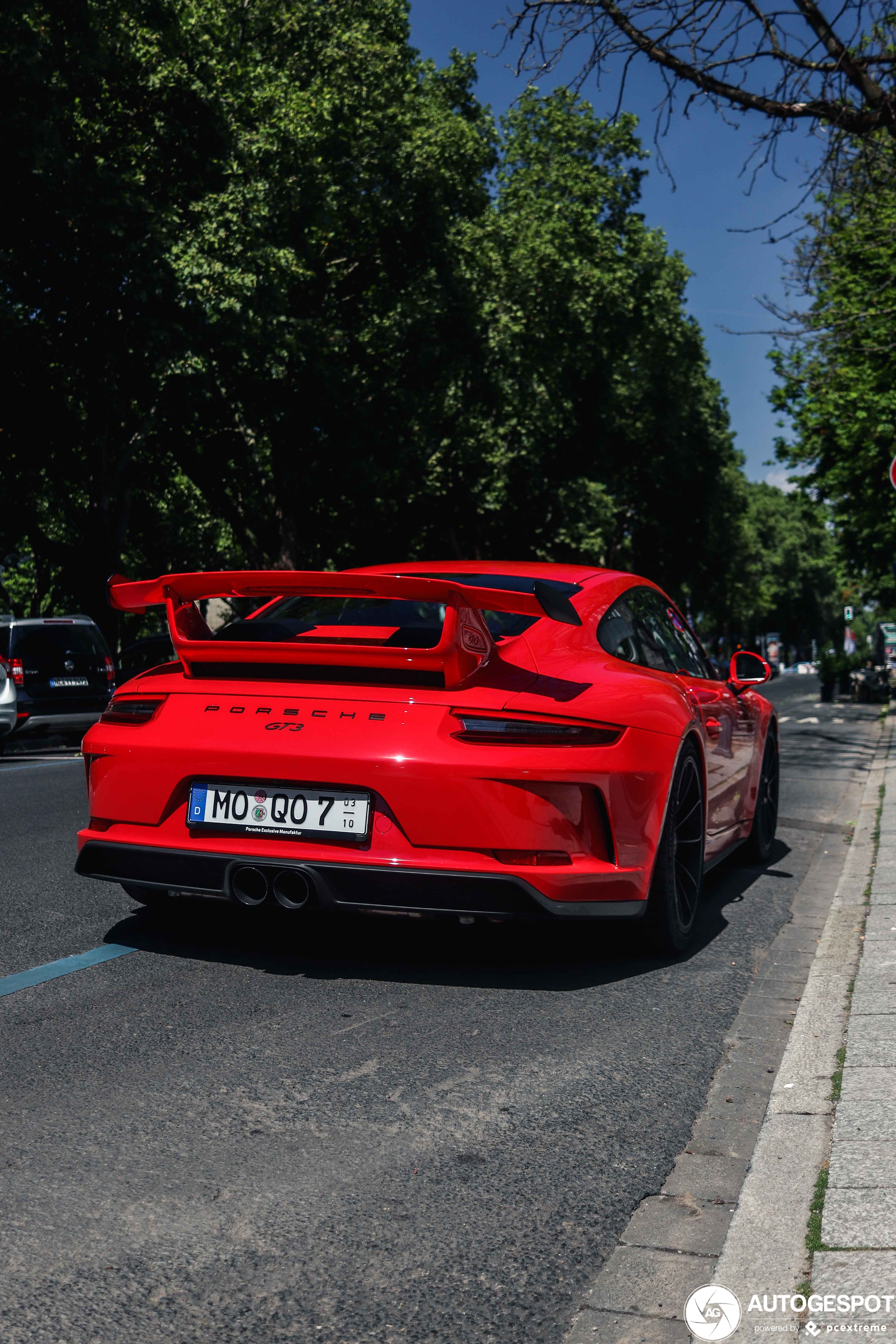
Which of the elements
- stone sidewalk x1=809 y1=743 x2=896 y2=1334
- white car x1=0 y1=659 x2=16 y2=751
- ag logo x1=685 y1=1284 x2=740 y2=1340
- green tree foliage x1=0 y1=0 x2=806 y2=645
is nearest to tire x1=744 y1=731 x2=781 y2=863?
stone sidewalk x1=809 y1=743 x2=896 y2=1334

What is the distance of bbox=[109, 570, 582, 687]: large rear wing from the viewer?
A: 4.26 metres

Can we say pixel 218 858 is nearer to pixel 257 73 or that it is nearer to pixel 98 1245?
pixel 98 1245

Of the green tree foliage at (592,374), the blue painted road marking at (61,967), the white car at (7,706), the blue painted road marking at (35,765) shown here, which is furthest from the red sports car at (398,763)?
the green tree foliage at (592,374)

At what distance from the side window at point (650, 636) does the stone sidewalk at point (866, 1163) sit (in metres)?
1.37

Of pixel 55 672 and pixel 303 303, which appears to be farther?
pixel 303 303

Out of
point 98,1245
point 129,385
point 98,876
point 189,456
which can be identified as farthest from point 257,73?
A: point 98,1245

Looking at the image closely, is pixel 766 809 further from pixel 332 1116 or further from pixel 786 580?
pixel 786 580

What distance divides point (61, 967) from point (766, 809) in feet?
13.7

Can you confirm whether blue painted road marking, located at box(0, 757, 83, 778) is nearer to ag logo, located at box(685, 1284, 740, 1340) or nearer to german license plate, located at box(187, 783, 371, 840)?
german license plate, located at box(187, 783, 371, 840)

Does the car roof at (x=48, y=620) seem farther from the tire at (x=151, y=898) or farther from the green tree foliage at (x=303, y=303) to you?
the tire at (x=151, y=898)

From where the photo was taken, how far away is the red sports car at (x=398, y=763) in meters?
4.16

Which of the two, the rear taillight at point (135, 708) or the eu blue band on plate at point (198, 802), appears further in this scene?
the rear taillight at point (135, 708)

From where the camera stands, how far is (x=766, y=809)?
24.6 feet

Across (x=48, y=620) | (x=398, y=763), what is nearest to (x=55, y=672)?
(x=48, y=620)
